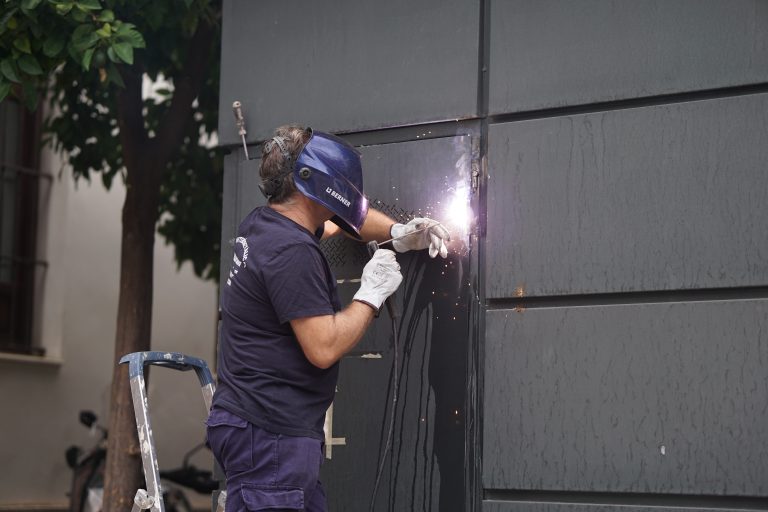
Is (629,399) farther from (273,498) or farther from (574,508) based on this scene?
(273,498)

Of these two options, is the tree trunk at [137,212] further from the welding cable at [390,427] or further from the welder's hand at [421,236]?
the welder's hand at [421,236]

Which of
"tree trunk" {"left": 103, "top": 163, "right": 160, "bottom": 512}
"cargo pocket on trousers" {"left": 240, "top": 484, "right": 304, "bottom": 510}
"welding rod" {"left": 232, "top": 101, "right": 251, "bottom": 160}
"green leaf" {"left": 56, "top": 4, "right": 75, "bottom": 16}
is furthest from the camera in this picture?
"tree trunk" {"left": 103, "top": 163, "right": 160, "bottom": 512}

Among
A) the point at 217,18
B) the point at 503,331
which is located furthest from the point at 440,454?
the point at 217,18

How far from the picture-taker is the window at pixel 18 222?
927 cm

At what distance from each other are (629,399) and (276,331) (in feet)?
4.02

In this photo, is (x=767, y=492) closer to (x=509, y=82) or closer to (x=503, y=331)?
(x=503, y=331)

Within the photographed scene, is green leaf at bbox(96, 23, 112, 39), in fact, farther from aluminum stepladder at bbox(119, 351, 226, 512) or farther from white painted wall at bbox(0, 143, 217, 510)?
white painted wall at bbox(0, 143, 217, 510)

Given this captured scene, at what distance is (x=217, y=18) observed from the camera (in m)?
6.88

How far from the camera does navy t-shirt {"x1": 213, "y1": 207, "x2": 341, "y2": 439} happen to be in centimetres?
335

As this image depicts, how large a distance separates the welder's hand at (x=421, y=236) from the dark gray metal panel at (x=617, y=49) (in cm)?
51

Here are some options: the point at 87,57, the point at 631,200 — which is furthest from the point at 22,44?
the point at 631,200

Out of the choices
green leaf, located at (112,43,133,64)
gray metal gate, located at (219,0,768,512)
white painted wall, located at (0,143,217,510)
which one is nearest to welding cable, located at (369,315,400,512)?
gray metal gate, located at (219,0,768,512)

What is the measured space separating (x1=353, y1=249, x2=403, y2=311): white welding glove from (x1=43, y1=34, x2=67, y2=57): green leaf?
237 cm

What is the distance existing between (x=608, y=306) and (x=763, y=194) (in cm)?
63
